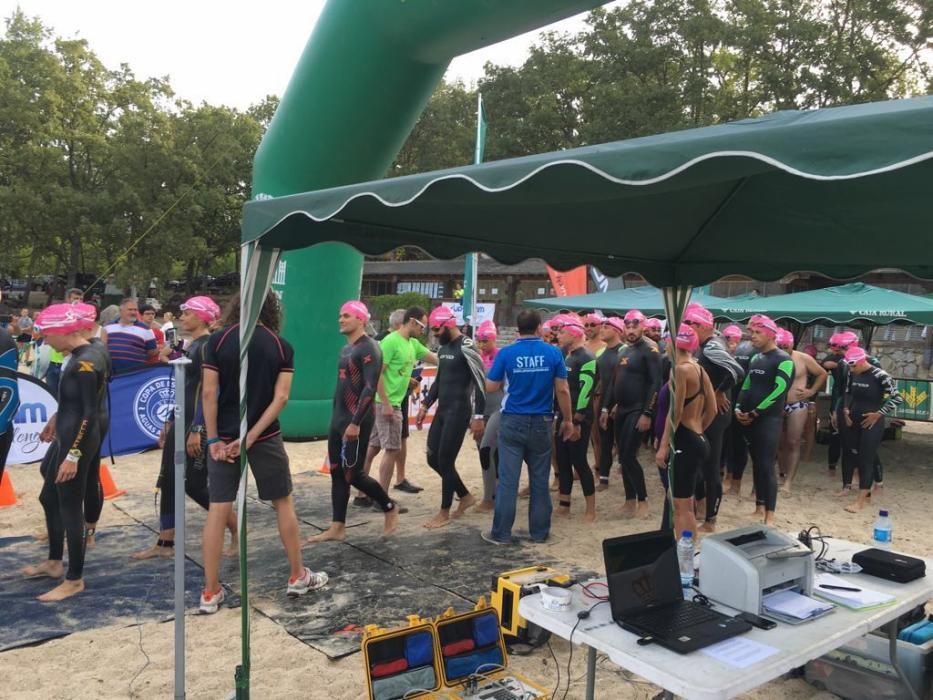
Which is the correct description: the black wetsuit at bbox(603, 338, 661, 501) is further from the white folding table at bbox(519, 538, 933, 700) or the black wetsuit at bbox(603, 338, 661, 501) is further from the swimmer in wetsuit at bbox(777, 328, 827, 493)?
the white folding table at bbox(519, 538, 933, 700)

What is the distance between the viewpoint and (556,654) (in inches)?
144

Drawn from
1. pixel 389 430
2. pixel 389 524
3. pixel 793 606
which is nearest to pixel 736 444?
pixel 389 430

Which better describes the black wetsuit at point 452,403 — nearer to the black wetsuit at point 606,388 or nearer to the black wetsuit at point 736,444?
the black wetsuit at point 606,388

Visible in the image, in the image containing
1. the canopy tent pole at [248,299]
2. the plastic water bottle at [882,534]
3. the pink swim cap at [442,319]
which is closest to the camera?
the canopy tent pole at [248,299]

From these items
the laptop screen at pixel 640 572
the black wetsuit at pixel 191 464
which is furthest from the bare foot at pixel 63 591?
the laptop screen at pixel 640 572

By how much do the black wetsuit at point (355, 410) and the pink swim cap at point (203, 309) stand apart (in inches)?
37.6

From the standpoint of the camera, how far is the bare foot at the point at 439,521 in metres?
5.83

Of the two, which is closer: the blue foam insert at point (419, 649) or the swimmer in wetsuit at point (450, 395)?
the blue foam insert at point (419, 649)

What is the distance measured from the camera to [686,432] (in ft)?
16.5

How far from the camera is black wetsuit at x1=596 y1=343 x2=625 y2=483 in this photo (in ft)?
22.9

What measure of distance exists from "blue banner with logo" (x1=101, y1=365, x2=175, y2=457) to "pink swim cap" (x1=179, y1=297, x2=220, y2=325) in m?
3.47

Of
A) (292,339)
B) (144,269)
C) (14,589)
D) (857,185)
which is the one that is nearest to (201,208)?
(144,269)

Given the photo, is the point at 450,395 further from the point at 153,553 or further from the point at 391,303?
the point at 391,303

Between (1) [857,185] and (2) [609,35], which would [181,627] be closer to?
(1) [857,185]
